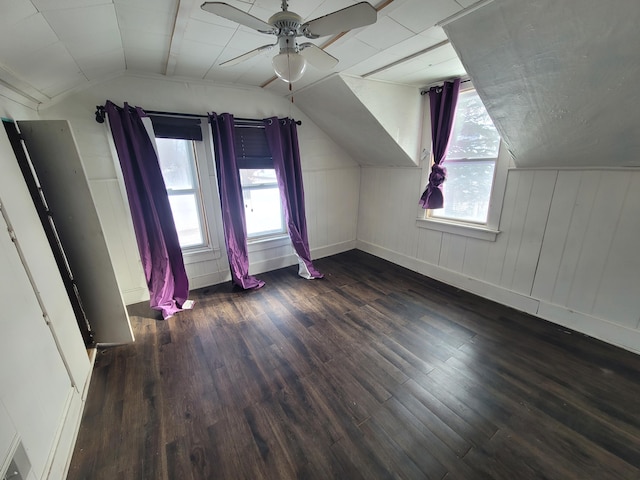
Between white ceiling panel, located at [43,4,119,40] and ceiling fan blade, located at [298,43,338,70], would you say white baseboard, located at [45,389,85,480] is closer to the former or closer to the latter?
white ceiling panel, located at [43,4,119,40]

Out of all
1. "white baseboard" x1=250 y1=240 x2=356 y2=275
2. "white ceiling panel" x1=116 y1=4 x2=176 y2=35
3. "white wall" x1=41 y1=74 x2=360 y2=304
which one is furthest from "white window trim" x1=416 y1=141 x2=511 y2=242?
"white ceiling panel" x1=116 y1=4 x2=176 y2=35

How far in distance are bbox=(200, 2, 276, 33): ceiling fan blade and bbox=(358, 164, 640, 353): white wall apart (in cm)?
250

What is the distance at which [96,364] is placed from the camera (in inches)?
78.5

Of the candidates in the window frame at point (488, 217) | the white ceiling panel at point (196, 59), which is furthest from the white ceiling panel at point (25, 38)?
the window frame at point (488, 217)

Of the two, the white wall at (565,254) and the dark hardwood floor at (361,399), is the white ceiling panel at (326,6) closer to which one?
the white wall at (565,254)

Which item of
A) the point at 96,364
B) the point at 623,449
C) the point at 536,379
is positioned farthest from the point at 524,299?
the point at 96,364

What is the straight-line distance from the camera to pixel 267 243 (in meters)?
3.54

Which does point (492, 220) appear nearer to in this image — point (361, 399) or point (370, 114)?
point (370, 114)

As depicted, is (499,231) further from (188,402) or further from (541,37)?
(188,402)

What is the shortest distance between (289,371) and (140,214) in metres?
2.01

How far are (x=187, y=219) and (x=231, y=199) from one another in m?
0.58

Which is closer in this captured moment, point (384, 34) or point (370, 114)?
point (384, 34)

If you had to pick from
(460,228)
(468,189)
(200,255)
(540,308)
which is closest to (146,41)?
(200,255)

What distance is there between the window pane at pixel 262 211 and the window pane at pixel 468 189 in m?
2.16
